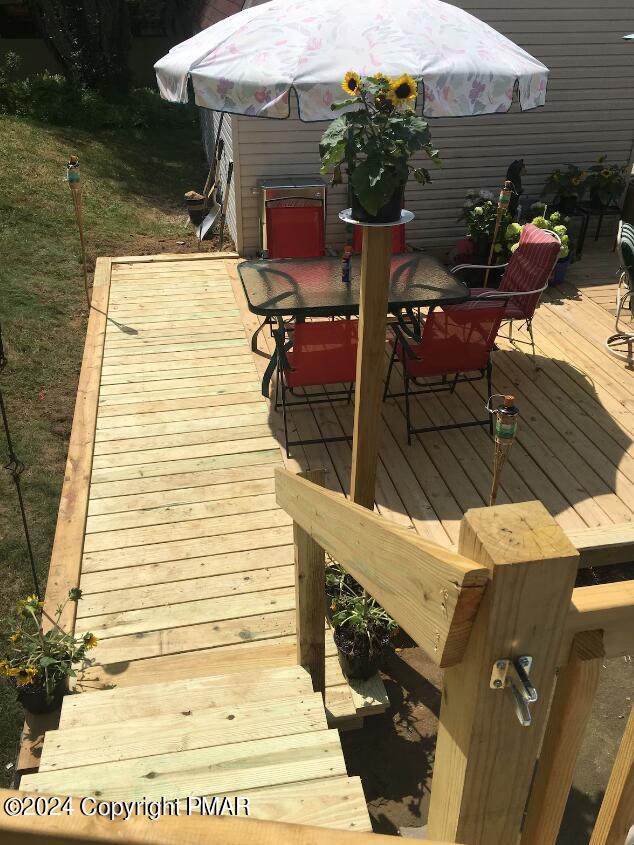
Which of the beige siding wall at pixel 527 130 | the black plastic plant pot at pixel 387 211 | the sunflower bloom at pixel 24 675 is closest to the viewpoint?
the black plastic plant pot at pixel 387 211

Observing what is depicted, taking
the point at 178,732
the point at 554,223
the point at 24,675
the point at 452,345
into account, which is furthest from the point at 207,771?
the point at 554,223

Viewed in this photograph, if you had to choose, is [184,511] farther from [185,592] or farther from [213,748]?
[213,748]

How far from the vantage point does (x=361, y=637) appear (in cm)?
319

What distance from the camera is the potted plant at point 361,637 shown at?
3.19 m

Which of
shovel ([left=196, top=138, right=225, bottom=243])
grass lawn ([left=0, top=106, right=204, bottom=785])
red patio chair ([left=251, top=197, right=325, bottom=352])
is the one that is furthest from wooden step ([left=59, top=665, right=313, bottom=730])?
shovel ([left=196, top=138, right=225, bottom=243])

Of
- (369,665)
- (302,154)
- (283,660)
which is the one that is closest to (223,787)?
(283,660)

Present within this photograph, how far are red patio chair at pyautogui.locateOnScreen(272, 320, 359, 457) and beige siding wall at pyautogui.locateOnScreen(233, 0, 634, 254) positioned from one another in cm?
333

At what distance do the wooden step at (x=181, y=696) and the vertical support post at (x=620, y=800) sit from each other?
5.08ft

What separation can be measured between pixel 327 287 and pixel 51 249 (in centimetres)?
434

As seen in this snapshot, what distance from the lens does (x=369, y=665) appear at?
3.22m

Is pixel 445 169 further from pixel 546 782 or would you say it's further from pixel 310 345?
pixel 546 782

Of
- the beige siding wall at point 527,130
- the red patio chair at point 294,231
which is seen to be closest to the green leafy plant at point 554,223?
the beige siding wall at point 527,130

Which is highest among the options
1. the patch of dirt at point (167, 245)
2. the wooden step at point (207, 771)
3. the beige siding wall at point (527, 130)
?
the beige siding wall at point (527, 130)

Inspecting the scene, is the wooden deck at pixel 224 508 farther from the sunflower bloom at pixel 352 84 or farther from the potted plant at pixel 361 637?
the sunflower bloom at pixel 352 84
